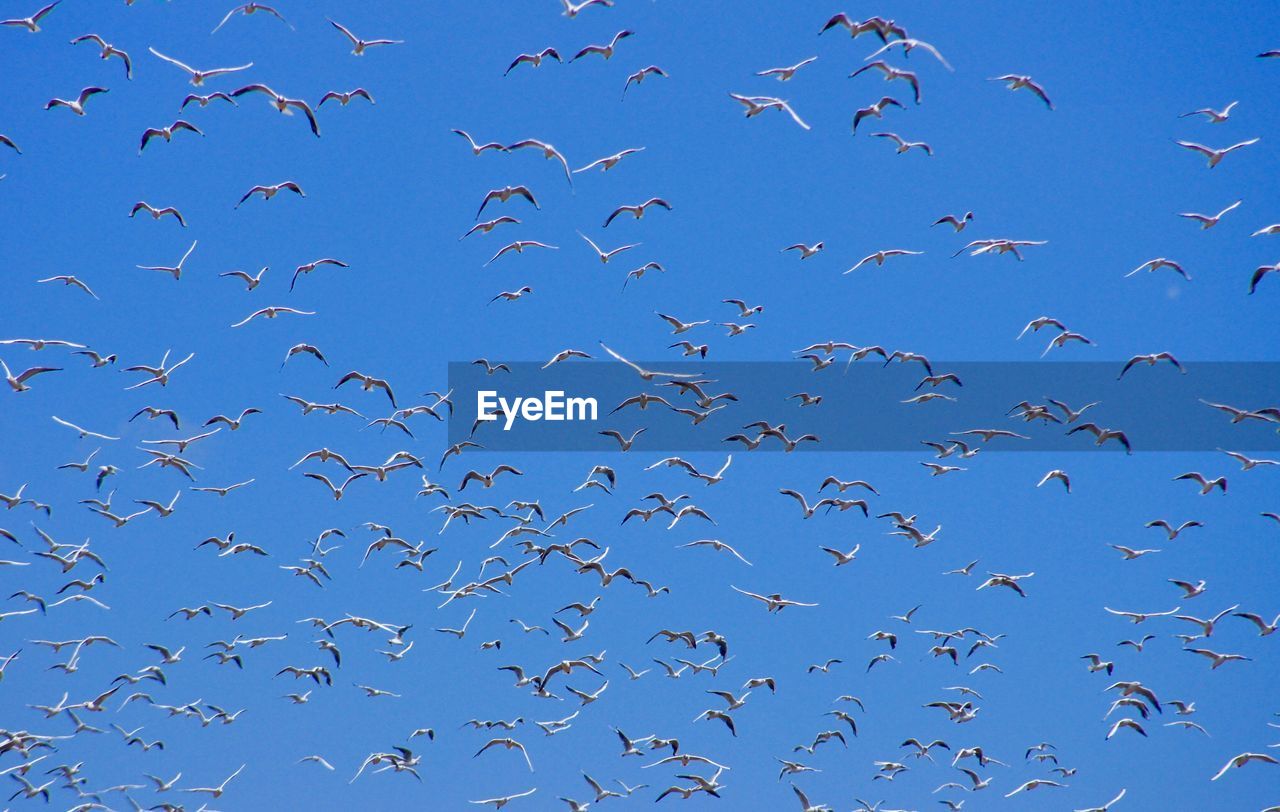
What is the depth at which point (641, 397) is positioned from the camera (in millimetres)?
42656

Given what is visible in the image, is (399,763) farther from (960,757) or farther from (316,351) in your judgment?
(960,757)

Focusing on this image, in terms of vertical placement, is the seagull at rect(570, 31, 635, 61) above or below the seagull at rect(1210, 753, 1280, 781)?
above

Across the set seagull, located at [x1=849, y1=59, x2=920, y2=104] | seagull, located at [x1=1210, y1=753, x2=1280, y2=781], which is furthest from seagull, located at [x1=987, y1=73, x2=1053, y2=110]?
seagull, located at [x1=1210, y1=753, x2=1280, y2=781]

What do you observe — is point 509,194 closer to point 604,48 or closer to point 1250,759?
point 604,48

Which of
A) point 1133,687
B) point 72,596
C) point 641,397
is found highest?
point 641,397

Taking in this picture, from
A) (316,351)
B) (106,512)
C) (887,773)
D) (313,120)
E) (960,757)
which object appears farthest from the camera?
(887,773)

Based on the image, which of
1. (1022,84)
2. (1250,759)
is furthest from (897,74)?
(1250,759)

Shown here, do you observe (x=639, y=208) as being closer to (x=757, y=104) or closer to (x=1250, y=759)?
(x=757, y=104)

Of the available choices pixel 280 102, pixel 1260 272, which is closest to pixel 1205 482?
pixel 1260 272

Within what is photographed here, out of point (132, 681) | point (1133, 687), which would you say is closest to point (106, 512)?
point (132, 681)

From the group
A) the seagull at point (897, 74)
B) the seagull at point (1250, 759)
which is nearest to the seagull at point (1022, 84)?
the seagull at point (897, 74)

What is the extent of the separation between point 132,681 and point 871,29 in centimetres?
3819

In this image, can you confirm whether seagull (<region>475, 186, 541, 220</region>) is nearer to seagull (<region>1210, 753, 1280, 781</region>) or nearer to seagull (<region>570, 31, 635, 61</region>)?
seagull (<region>570, 31, 635, 61</region>)

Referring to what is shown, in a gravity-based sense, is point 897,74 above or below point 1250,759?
above
